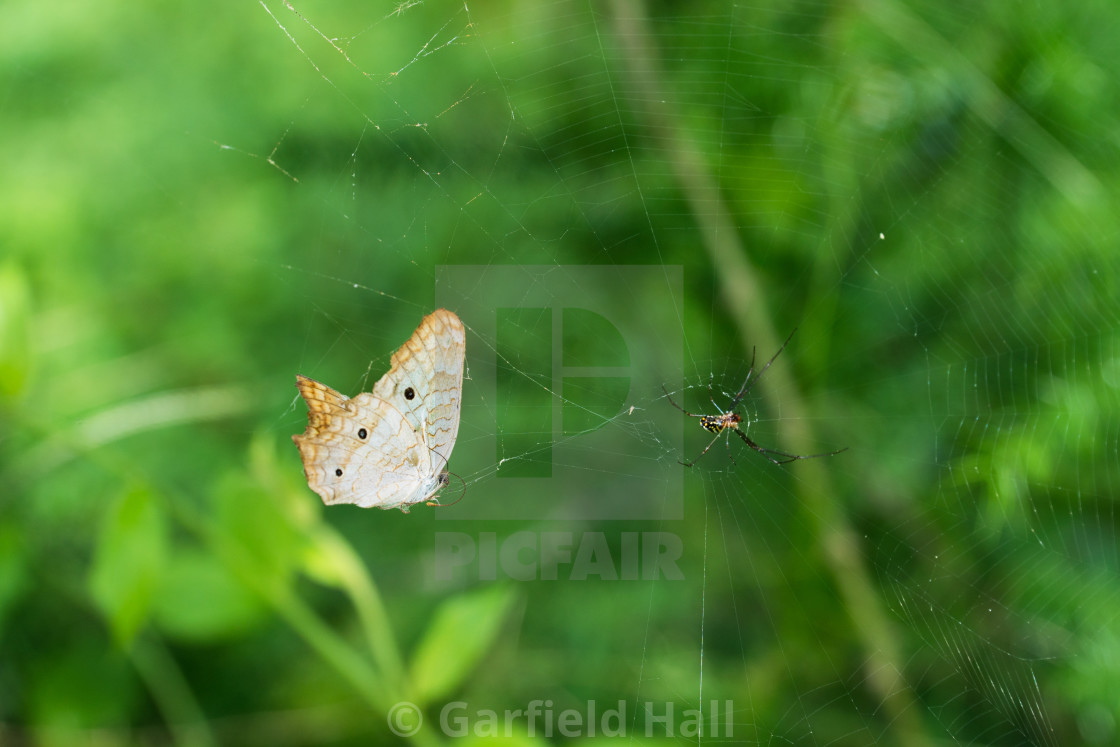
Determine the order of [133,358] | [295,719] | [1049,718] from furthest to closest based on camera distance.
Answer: [133,358] < [295,719] < [1049,718]

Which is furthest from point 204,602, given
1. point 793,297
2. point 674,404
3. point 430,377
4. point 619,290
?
point 793,297

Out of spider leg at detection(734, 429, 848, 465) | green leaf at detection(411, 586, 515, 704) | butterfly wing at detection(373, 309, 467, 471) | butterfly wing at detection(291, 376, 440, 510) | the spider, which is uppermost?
the spider

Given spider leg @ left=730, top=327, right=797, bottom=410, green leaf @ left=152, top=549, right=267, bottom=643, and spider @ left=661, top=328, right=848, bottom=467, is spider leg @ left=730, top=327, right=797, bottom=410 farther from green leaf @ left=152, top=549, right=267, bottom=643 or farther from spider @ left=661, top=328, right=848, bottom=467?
green leaf @ left=152, top=549, right=267, bottom=643

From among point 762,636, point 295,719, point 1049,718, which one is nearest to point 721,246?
point 762,636

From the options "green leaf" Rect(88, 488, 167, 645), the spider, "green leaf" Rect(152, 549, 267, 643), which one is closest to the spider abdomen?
the spider

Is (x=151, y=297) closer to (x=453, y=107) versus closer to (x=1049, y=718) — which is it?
(x=453, y=107)
